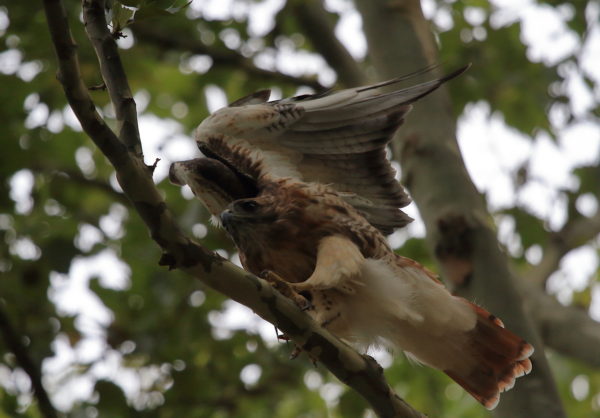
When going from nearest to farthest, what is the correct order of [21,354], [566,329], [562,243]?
[21,354]
[566,329]
[562,243]

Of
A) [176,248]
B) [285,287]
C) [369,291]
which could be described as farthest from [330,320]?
[176,248]

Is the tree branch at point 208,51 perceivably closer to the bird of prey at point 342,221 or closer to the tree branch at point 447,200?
the tree branch at point 447,200

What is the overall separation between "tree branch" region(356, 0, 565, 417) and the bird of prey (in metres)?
0.19

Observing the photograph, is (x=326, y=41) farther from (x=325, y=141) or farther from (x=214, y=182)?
(x=214, y=182)

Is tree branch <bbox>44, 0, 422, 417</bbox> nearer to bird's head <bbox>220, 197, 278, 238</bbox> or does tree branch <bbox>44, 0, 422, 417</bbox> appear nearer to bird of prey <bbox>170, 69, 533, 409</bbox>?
bird of prey <bbox>170, 69, 533, 409</bbox>

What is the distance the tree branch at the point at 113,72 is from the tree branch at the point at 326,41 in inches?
112

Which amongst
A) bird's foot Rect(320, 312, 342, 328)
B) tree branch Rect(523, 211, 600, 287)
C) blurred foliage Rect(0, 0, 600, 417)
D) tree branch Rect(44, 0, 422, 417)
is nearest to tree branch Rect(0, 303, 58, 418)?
blurred foliage Rect(0, 0, 600, 417)

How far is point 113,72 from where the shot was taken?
239cm

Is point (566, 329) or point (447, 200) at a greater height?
point (447, 200)

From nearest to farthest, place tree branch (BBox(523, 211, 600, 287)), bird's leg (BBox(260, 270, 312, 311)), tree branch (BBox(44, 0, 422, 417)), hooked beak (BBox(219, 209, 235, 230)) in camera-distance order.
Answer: tree branch (BBox(44, 0, 422, 417)) < bird's leg (BBox(260, 270, 312, 311)) < hooked beak (BBox(219, 209, 235, 230)) < tree branch (BBox(523, 211, 600, 287))

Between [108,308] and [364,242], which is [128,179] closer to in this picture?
[364,242]

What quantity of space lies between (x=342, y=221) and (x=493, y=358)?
0.91 metres

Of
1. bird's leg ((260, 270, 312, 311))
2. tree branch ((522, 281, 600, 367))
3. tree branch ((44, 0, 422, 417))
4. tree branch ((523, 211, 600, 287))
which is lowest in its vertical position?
tree branch ((523, 211, 600, 287))

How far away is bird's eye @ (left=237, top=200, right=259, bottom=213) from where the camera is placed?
3.27m
